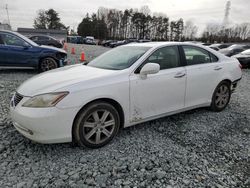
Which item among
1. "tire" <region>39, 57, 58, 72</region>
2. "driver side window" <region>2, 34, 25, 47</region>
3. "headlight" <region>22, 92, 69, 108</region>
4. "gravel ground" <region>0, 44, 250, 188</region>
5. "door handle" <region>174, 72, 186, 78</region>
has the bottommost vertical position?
"gravel ground" <region>0, 44, 250, 188</region>

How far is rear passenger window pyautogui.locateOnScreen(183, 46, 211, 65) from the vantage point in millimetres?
3836

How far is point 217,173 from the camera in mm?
2516

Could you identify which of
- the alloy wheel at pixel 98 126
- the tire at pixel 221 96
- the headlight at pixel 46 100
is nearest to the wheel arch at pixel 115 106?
the alloy wheel at pixel 98 126

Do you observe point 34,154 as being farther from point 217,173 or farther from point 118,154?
point 217,173

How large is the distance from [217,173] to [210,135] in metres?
0.99

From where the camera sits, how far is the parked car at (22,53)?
703 centimetres

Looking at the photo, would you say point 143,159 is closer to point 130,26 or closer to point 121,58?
point 121,58

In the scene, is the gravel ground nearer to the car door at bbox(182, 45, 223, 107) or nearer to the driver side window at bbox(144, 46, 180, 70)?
the car door at bbox(182, 45, 223, 107)

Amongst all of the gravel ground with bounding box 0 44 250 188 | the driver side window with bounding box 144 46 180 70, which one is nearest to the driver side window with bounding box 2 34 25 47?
the gravel ground with bounding box 0 44 250 188

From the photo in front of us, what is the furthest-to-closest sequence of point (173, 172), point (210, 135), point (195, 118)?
point (195, 118) → point (210, 135) → point (173, 172)

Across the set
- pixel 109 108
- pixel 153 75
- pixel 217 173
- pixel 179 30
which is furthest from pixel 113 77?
pixel 179 30

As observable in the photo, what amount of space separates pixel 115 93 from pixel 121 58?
914 mm

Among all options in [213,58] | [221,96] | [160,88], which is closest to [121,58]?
[160,88]

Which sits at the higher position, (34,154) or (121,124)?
(121,124)
